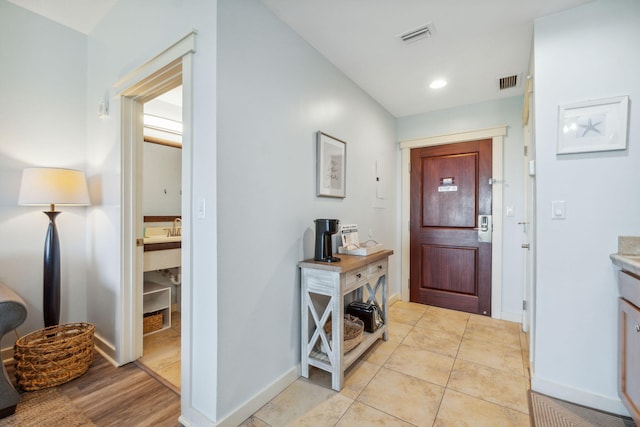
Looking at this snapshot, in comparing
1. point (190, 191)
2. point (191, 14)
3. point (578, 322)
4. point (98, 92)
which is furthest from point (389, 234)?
point (98, 92)

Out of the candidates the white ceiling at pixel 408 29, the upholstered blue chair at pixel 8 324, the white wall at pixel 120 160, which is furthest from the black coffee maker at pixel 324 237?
the upholstered blue chair at pixel 8 324

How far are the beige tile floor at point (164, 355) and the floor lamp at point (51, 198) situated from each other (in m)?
0.70

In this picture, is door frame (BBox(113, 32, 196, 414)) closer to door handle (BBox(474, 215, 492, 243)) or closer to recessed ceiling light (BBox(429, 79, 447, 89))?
recessed ceiling light (BBox(429, 79, 447, 89))

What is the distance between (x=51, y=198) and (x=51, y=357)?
42.1 inches

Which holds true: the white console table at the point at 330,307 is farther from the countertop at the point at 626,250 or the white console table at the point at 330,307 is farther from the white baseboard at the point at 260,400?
the countertop at the point at 626,250

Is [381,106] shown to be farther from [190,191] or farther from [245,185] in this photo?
[190,191]

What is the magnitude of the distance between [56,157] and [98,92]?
0.65 meters

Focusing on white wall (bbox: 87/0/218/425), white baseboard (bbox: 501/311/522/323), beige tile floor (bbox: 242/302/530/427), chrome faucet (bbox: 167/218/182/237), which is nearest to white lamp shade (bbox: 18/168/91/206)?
white wall (bbox: 87/0/218/425)

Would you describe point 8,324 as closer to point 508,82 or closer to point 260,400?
point 260,400

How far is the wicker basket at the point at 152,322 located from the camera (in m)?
2.60

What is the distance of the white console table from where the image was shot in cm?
177

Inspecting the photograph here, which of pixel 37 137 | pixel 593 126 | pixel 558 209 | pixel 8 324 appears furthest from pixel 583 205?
pixel 37 137

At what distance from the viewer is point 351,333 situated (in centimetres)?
202

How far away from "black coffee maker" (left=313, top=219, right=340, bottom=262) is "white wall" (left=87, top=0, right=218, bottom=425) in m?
0.78
